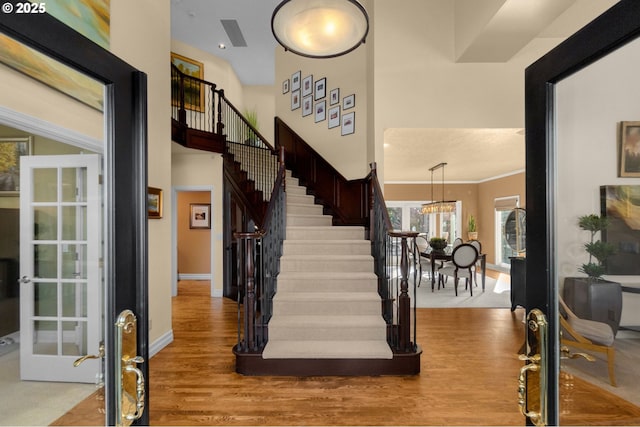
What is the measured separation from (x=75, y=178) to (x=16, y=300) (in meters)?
Answer: 0.40

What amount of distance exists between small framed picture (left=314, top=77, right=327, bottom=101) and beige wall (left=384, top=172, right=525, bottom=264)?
5367 mm

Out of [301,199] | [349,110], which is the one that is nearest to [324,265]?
[301,199]

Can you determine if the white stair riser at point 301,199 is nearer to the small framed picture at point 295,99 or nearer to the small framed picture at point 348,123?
the small framed picture at point 348,123

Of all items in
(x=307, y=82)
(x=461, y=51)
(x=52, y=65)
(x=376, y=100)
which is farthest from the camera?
(x=307, y=82)

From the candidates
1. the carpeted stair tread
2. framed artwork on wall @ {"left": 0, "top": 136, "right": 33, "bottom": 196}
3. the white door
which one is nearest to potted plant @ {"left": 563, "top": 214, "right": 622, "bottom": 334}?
the white door

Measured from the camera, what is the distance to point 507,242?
29.2 ft

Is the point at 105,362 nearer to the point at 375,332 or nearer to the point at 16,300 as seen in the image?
the point at 16,300

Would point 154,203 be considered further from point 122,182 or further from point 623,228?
point 623,228

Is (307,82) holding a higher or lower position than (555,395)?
higher

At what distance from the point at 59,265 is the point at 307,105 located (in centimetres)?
545

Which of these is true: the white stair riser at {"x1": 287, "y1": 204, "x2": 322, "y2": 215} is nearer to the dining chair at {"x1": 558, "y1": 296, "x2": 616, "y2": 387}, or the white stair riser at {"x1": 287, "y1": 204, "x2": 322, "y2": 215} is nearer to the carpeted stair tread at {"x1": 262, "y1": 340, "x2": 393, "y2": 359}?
the carpeted stair tread at {"x1": 262, "y1": 340, "x2": 393, "y2": 359}

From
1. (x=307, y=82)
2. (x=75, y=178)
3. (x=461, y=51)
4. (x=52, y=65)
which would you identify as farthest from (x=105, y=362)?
(x=307, y=82)

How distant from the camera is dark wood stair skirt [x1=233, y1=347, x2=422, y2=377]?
Result: 107 inches

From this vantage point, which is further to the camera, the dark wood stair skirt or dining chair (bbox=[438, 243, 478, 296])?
dining chair (bbox=[438, 243, 478, 296])
